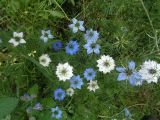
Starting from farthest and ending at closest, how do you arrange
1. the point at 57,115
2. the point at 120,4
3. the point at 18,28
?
the point at 120,4 → the point at 18,28 → the point at 57,115

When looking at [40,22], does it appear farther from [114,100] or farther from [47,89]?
[114,100]

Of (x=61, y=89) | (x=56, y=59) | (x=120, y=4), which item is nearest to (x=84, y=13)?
(x=120, y=4)

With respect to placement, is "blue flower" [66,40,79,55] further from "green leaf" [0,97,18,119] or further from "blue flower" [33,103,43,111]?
"green leaf" [0,97,18,119]

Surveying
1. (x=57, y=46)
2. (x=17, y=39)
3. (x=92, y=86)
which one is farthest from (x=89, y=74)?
(x=17, y=39)

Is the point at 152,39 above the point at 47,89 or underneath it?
above

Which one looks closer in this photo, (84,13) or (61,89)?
(61,89)

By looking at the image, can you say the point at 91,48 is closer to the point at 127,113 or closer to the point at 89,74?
the point at 89,74

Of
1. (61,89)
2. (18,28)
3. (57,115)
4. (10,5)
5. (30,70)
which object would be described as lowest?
(57,115)

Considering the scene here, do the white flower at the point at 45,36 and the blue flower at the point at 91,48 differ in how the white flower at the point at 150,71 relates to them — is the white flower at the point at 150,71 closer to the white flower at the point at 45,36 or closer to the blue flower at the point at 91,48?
the blue flower at the point at 91,48

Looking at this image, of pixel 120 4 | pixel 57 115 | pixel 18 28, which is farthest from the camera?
pixel 120 4
